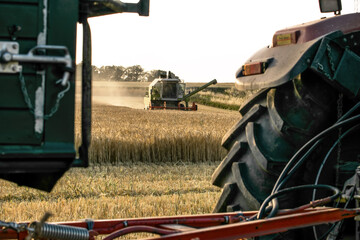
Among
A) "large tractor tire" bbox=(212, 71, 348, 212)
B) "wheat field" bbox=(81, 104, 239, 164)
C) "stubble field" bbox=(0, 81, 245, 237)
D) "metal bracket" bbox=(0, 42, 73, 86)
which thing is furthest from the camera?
"wheat field" bbox=(81, 104, 239, 164)

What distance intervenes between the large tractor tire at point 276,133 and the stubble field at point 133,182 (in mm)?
2159

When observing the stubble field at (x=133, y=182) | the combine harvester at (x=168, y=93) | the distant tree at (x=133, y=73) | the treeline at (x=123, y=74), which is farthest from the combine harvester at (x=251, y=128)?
the distant tree at (x=133, y=73)

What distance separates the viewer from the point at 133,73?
281 ft

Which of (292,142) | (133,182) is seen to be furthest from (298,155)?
(133,182)

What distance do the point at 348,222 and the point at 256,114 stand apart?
0.76 metres

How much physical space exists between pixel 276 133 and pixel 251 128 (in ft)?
0.54

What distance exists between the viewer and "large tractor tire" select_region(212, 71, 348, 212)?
2.79m

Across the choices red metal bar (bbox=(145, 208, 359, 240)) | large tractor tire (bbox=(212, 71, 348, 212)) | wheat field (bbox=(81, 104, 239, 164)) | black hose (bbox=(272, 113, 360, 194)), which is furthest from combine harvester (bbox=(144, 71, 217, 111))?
red metal bar (bbox=(145, 208, 359, 240))

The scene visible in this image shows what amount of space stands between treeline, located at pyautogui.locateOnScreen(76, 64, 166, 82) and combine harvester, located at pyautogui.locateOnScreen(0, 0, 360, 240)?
7680 centimetres

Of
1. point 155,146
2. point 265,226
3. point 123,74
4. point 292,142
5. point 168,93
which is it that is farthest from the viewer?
point 123,74

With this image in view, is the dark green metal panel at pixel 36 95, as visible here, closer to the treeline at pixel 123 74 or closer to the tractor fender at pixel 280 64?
the tractor fender at pixel 280 64

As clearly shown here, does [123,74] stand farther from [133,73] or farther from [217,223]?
[217,223]

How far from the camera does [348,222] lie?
114 inches

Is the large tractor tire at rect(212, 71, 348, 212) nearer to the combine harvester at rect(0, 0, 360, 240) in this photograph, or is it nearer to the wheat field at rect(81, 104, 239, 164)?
the combine harvester at rect(0, 0, 360, 240)
